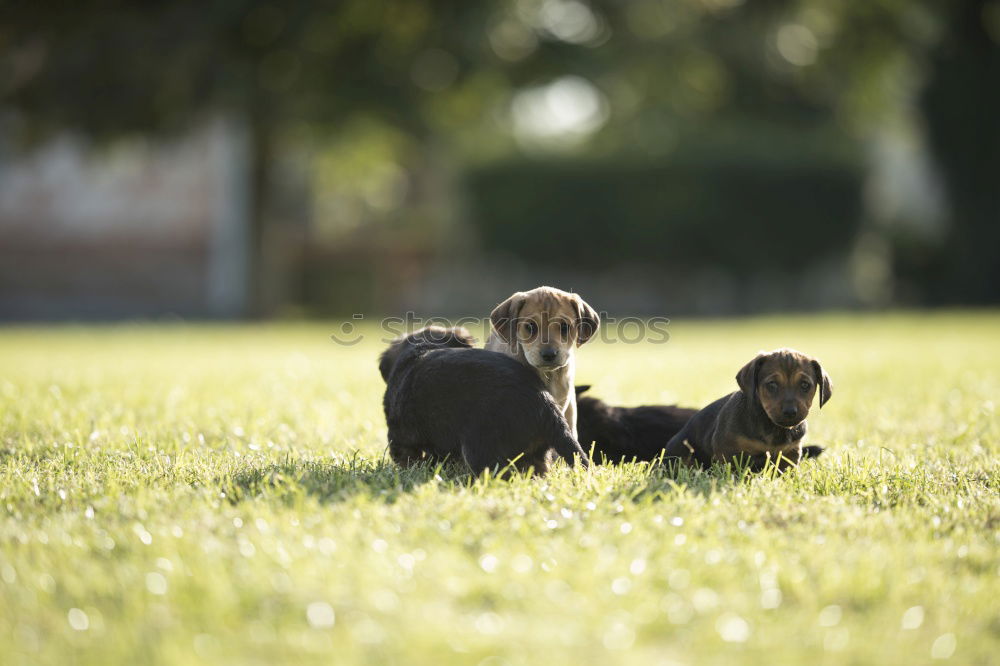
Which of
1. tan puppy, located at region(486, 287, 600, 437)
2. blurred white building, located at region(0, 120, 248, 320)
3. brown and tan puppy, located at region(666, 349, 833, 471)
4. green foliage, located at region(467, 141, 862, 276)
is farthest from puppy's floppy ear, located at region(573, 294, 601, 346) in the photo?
green foliage, located at region(467, 141, 862, 276)

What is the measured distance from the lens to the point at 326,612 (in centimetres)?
284

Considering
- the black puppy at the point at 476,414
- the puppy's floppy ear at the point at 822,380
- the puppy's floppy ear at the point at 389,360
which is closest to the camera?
the black puppy at the point at 476,414

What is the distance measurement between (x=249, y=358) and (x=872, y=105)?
20.0m

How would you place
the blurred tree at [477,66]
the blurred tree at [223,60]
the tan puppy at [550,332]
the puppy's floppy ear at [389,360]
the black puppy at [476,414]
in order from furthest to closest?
the blurred tree at [477,66], the blurred tree at [223,60], the puppy's floppy ear at [389,360], the tan puppy at [550,332], the black puppy at [476,414]

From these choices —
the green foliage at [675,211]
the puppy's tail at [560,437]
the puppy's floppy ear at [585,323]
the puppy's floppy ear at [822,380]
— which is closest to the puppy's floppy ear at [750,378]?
the puppy's floppy ear at [822,380]

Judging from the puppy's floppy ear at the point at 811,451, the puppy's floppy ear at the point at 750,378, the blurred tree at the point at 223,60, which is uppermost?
the blurred tree at the point at 223,60

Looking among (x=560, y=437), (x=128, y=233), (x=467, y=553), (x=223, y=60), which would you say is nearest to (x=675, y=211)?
(x=223, y=60)

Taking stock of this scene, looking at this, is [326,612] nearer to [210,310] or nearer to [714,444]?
[714,444]

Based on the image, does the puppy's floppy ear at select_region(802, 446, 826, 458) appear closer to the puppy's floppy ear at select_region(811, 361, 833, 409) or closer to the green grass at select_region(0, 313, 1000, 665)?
the green grass at select_region(0, 313, 1000, 665)

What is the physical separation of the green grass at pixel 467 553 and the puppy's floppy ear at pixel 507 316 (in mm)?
987

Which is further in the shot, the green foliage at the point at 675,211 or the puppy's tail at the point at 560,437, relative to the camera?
the green foliage at the point at 675,211

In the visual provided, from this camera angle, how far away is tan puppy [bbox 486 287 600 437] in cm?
512

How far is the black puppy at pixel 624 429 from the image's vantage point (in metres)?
5.43

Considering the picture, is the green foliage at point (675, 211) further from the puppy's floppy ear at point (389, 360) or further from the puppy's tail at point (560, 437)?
the puppy's tail at point (560, 437)
